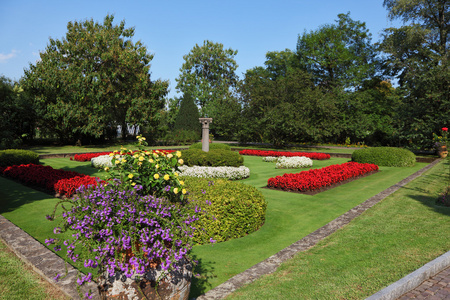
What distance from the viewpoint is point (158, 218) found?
268cm

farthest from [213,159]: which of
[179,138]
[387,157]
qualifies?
[179,138]

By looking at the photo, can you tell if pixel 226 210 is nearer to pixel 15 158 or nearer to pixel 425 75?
pixel 15 158

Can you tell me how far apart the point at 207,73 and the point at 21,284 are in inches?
1995

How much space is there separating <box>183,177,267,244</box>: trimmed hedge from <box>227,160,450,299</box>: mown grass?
1.37 meters

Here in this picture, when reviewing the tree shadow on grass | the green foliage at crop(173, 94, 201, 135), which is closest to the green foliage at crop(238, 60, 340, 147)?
the green foliage at crop(173, 94, 201, 135)

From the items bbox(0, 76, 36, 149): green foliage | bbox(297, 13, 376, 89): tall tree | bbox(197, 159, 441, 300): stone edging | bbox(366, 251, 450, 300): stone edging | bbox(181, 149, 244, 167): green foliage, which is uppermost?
bbox(297, 13, 376, 89): tall tree

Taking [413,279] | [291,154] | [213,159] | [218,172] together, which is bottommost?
[413,279]

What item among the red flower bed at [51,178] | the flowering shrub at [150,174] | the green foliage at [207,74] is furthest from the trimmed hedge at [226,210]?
the green foliage at [207,74]

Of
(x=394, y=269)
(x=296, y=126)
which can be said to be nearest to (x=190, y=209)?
(x=394, y=269)

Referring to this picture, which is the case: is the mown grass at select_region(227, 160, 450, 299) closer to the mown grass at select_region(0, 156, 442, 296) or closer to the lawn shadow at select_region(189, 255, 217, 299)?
the lawn shadow at select_region(189, 255, 217, 299)

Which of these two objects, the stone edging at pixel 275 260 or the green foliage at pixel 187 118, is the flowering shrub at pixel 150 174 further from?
the green foliage at pixel 187 118

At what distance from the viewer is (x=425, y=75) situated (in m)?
19.9

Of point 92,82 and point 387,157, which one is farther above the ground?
point 92,82

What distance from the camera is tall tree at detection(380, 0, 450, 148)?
19.4m
